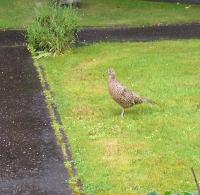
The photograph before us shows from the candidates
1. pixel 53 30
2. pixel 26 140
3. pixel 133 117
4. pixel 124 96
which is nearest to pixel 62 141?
pixel 26 140

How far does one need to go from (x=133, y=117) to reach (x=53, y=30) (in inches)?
198

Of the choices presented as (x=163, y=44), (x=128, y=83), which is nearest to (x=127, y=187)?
(x=128, y=83)

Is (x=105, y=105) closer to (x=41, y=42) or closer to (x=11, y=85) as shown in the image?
(x=11, y=85)

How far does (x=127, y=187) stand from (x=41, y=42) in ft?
24.3

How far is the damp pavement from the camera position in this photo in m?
7.09

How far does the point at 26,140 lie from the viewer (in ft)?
28.1

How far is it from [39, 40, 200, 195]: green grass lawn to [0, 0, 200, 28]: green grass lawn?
10.9ft

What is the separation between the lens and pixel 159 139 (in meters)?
8.38

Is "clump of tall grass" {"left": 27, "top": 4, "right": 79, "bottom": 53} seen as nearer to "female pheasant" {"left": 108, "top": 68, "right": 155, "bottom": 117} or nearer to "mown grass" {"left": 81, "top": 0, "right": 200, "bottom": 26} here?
"mown grass" {"left": 81, "top": 0, "right": 200, "bottom": 26}

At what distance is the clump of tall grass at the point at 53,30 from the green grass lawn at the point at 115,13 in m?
3.41

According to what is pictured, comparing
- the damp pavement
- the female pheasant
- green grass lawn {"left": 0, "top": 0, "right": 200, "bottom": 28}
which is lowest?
green grass lawn {"left": 0, "top": 0, "right": 200, "bottom": 28}

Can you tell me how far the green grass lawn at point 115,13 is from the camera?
58.1ft

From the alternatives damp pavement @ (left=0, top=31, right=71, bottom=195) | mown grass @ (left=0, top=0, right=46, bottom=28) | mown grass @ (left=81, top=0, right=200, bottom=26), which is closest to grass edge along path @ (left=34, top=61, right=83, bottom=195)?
damp pavement @ (left=0, top=31, right=71, bottom=195)

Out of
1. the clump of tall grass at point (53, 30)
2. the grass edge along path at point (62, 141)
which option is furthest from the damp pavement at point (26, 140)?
the clump of tall grass at point (53, 30)
